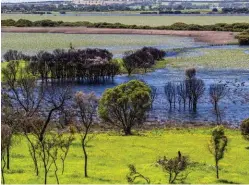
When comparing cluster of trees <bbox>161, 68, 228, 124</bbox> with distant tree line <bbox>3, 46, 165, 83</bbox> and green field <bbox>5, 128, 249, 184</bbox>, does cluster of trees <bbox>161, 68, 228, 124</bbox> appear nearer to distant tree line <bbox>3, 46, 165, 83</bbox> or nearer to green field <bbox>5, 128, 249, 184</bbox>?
green field <bbox>5, 128, 249, 184</bbox>

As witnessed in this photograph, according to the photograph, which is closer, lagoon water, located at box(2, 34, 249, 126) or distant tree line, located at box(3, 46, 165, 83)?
lagoon water, located at box(2, 34, 249, 126)

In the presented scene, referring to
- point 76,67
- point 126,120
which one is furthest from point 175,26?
point 126,120

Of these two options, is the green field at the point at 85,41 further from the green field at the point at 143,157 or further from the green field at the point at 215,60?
the green field at the point at 143,157

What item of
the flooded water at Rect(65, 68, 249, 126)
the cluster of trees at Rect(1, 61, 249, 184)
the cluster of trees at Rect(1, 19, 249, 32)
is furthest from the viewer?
the cluster of trees at Rect(1, 19, 249, 32)

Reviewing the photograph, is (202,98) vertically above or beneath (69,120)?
beneath

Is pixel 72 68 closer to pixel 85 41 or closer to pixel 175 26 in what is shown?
pixel 85 41

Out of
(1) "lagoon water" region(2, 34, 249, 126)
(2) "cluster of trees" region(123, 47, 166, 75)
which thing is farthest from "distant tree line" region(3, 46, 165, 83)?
(1) "lagoon water" region(2, 34, 249, 126)

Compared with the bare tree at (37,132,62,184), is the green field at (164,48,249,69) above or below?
below
